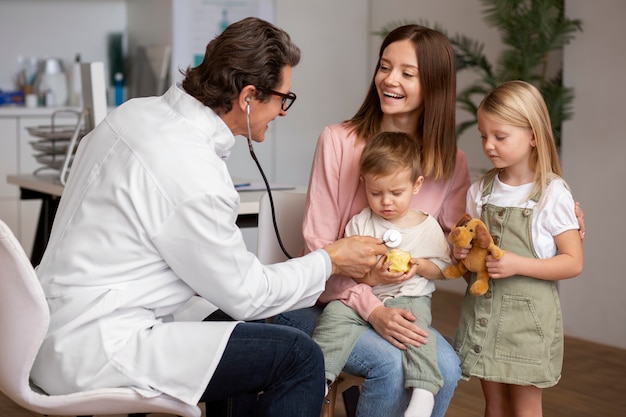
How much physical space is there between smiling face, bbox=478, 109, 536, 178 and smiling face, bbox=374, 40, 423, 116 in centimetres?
21

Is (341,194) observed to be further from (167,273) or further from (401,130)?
(167,273)

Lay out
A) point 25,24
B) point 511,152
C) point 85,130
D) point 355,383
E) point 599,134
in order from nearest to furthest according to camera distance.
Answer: point 511,152 → point 355,383 → point 85,130 → point 599,134 → point 25,24

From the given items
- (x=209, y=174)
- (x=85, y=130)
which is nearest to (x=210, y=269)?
(x=209, y=174)

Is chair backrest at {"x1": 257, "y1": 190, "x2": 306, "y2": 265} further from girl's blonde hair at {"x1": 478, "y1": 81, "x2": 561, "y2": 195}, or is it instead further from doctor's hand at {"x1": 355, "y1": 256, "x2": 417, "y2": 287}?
girl's blonde hair at {"x1": 478, "y1": 81, "x2": 561, "y2": 195}

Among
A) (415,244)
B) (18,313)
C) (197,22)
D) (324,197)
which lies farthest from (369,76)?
(18,313)

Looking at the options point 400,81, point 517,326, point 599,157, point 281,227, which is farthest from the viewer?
point 599,157

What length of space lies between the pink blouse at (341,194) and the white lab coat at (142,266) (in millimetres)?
450

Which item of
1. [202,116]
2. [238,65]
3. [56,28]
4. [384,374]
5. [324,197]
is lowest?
[384,374]

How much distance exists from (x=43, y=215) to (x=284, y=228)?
5.08 ft

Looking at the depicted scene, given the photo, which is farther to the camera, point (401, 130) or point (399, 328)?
point (401, 130)

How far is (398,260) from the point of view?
2039 millimetres

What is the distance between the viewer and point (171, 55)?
193 inches

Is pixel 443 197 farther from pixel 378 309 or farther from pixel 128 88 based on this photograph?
pixel 128 88

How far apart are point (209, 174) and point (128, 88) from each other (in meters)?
3.88
